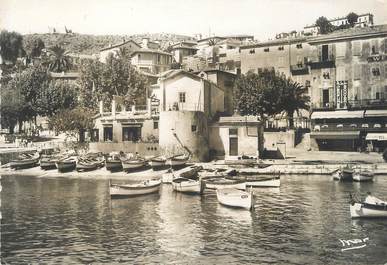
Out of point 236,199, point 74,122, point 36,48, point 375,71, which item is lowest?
point 236,199

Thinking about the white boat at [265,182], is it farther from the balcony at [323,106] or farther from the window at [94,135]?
the window at [94,135]

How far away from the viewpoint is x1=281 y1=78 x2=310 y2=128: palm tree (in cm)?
6494

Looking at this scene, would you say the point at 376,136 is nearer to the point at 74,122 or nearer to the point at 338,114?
the point at 338,114

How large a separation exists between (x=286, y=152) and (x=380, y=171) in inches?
608

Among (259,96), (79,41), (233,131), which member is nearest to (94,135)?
(233,131)

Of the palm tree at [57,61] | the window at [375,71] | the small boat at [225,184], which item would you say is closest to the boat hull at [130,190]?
the small boat at [225,184]

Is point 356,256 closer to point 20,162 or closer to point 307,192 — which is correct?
point 307,192

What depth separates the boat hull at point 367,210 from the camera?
2909 cm

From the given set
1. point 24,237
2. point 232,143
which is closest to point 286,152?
point 232,143

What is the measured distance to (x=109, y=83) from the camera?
81812mm

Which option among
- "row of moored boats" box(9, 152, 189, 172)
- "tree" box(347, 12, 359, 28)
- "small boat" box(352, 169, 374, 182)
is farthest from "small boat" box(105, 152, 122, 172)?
"tree" box(347, 12, 359, 28)

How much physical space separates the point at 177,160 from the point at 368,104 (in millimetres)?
28132

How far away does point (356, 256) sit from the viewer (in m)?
22.2
